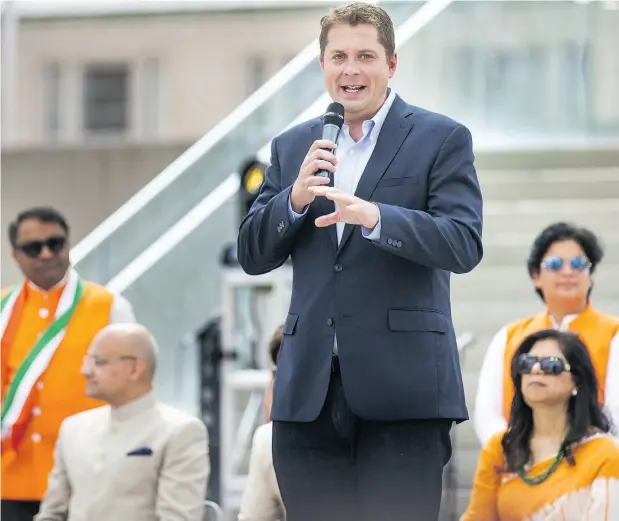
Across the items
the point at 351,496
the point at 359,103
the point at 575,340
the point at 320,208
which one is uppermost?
the point at 359,103

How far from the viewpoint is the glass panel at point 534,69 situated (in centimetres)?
635

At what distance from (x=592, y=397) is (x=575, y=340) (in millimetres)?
156

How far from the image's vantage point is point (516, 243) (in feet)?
19.3

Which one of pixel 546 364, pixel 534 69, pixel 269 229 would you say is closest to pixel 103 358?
pixel 546 364

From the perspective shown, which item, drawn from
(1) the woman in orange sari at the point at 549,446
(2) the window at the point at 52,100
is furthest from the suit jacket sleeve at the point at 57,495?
(2) the window at the point at 52,100

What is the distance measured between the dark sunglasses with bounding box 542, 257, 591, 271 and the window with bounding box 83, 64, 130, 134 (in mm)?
11069

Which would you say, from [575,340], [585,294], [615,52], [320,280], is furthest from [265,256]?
[615,52]

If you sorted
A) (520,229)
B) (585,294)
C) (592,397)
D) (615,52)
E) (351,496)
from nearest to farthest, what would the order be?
1. (351,496)
2. (592,397)
3. (585,294)
4. (520,229)
5. (615,52)

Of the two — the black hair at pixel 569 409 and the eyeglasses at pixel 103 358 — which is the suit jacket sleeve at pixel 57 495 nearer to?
the eyeglasses at pixel 103 358

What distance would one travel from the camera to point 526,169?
6285mm

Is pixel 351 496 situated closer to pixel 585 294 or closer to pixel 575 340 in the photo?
pixel 575 340

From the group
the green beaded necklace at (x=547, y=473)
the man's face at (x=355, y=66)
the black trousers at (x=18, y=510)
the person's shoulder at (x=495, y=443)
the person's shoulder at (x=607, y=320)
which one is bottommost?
the black trousers at (x=18, y=510)

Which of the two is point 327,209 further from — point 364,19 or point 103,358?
point 103,358

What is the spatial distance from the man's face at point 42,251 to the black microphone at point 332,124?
6.22 feet
